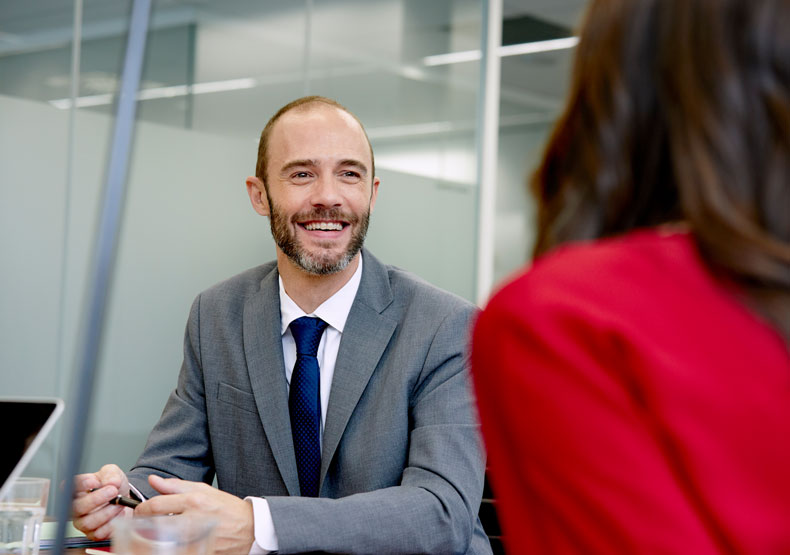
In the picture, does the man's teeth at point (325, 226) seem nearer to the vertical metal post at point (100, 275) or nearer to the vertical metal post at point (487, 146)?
the vertical metal post at point (100, 275)

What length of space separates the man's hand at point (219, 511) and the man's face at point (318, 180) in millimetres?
685

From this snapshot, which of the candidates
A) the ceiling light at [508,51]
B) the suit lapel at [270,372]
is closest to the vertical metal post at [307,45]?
the ceiling light at [508,51]

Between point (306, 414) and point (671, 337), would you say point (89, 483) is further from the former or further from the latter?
point (671, 337)

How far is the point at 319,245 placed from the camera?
211 cm

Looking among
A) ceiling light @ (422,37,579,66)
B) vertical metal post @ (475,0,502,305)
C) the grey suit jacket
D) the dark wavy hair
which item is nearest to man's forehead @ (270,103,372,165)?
the grey suit jacket

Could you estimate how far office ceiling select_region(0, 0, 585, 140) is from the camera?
3102mm

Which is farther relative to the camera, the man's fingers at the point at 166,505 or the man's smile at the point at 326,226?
the man's smile at the point at 326,226

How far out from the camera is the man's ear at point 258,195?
2.34 meters

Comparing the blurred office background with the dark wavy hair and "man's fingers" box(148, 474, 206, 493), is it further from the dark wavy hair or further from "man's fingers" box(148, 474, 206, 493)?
the dark wavy hair

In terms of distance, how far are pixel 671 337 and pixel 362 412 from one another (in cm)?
134

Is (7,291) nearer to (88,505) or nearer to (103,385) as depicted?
(103,385)

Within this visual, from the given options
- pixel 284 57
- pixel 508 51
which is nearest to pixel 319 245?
pixel 284 57

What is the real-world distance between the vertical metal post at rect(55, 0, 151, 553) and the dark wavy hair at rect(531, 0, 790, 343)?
302mm

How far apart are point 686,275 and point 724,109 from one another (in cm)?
11
